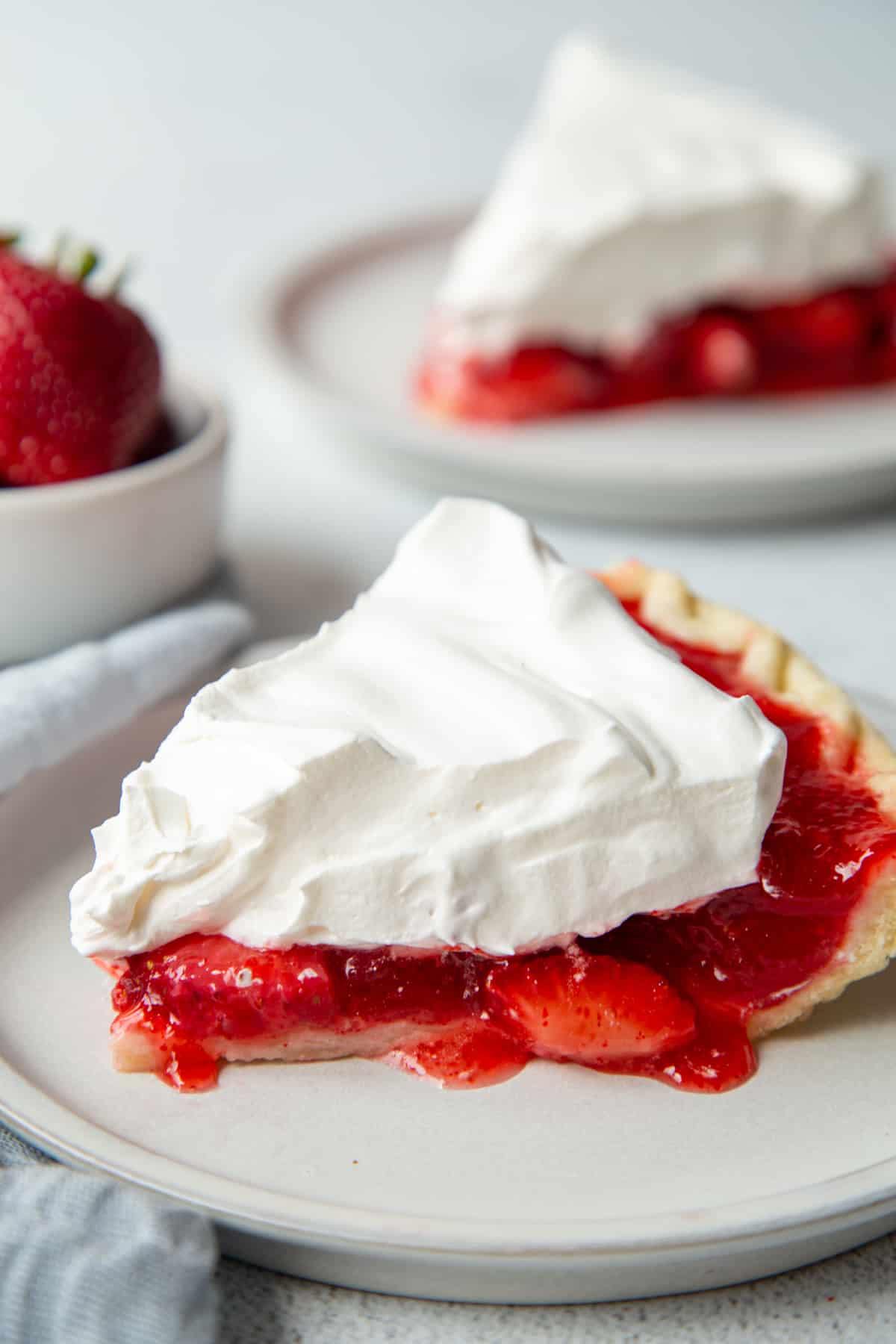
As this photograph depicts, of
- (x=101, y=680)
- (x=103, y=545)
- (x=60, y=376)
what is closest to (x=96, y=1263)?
(x=101, y=680)

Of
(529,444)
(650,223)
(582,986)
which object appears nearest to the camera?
(582,986)

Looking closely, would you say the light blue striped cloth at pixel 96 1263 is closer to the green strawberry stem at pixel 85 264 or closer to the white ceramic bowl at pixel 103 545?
the white ceramic bowl at pixel 103 545

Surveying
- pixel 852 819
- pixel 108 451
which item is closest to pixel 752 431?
pixel 108 451

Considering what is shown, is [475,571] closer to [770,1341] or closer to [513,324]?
[770,1341]

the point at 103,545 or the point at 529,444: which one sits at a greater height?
the point at 103,545

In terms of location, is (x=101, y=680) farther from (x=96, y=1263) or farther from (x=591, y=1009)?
(x=96, y=1263)
